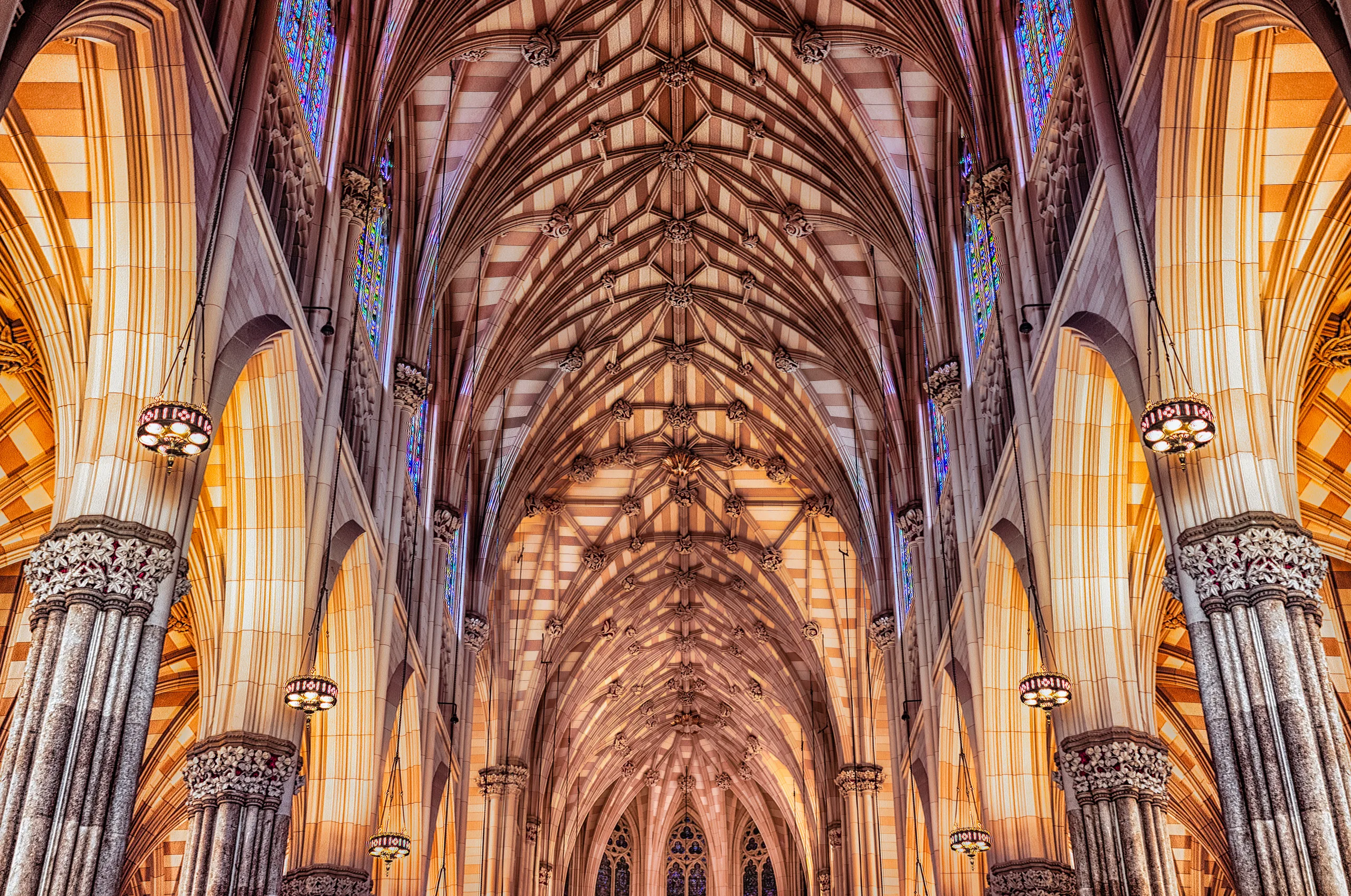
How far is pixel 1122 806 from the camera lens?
14609 millimetres

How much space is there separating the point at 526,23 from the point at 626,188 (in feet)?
19.8

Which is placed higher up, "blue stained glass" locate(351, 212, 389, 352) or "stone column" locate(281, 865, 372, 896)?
"blue stained glass" locate(351, 212, 389, 352)

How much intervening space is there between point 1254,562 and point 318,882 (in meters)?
13.3

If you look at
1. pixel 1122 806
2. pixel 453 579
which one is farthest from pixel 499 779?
pixel 1122 806

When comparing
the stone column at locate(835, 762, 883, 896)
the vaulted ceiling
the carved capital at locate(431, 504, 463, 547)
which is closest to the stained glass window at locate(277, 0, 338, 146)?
the vaulted ceiling

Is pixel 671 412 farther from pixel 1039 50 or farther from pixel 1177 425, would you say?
pixel 1177 425

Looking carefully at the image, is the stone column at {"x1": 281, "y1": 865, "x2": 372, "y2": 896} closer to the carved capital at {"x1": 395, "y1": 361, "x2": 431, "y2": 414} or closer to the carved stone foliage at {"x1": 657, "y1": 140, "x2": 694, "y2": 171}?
the carved capital at {"x1": 395, "y1": 361, "x2": 431, "y2": 414}

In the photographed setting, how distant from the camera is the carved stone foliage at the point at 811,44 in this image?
23.9 m

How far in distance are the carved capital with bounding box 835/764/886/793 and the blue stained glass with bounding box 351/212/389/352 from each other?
20.7 m

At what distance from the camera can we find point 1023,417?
17.5m

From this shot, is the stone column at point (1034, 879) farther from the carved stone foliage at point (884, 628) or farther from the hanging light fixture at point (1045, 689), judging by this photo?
the carved stone foliage at point (884, 628)

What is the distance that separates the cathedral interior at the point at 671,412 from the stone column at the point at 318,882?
2.6 inches

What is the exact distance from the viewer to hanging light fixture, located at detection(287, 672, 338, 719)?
1468cm

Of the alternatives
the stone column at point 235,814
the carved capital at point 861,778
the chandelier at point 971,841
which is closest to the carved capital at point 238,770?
the stone column at point 235,814
